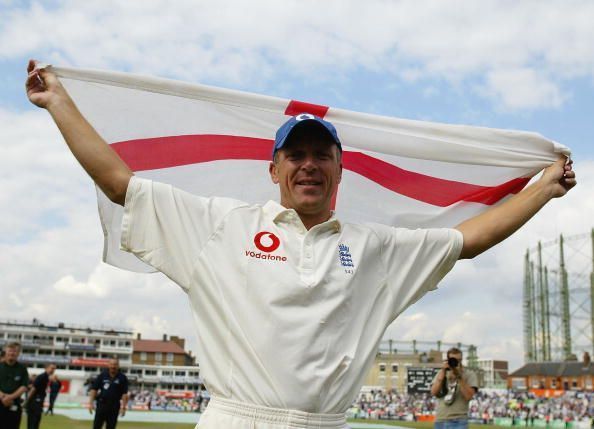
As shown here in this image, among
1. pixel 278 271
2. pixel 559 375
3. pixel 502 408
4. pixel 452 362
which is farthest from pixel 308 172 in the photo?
pixel 559 375

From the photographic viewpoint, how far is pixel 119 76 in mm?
3406

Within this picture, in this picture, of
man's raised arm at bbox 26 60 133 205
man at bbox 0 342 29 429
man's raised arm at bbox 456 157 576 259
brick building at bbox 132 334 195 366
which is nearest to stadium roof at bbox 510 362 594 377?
brick building at bbox 132 334 195 366

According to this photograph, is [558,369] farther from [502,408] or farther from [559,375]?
[502,408]

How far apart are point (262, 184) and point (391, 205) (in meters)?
0.74

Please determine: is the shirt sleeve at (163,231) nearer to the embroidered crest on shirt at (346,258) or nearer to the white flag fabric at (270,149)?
the embroidered crest on shirt at (346,258)

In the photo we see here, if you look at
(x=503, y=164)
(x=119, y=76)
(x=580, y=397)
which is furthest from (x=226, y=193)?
(x=580, y=397)

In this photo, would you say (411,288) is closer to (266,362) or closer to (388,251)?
(388,251)

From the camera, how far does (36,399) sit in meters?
13.3

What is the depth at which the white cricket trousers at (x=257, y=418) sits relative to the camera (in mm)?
2182

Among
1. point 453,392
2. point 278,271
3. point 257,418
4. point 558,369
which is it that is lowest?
point 257,418

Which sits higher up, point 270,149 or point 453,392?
point 270,149

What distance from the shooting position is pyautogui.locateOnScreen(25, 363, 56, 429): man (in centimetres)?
1304

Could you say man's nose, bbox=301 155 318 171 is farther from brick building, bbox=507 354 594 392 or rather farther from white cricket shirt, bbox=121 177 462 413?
brick building, bbox=507 354 594 392

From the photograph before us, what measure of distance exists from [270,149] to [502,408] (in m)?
42.6
